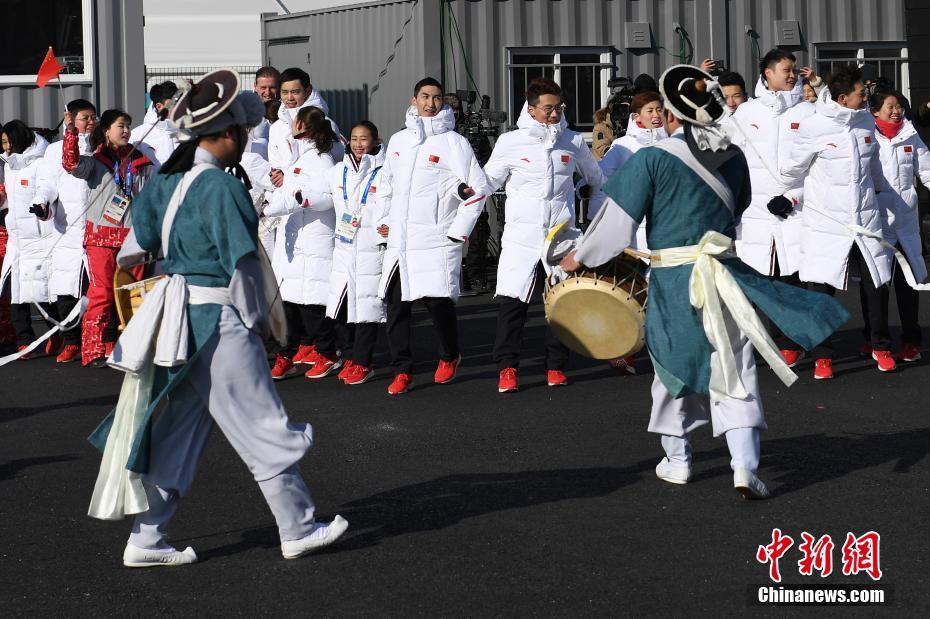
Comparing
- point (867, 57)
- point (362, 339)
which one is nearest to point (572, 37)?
point (867, 57)

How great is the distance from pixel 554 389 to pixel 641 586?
439 centimetres

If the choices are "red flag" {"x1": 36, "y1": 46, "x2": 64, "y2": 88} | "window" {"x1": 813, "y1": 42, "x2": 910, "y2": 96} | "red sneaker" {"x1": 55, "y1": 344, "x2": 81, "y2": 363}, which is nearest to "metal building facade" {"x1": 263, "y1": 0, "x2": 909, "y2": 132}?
"window" {"x1": 813, "y1": 42, "x2": 910, "y2": 96}

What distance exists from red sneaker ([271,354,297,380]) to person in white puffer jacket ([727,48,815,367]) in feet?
10.6

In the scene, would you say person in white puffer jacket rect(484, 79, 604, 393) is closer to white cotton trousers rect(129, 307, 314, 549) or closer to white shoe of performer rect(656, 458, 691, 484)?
white shoe of performer rect(656, 458, 691, 484)

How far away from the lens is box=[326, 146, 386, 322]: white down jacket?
32.3 ft

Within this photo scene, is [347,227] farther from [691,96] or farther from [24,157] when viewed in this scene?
[691,96]

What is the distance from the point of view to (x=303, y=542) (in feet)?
18.3

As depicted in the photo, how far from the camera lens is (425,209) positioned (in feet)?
31.3

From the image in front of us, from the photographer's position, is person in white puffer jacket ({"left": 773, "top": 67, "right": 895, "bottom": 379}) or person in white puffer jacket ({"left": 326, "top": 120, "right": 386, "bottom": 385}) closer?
person in white puffer jacket ({"left": 773, "top": 67, "right": 895, "bottom": 379})

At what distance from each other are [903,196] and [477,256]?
6407 millimetres

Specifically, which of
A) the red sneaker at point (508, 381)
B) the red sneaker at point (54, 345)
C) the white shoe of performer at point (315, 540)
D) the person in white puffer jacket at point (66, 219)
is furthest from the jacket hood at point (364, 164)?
the white shoe of performer at point (315, 540)

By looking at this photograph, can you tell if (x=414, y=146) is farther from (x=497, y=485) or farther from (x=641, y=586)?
(x=641, y=586)

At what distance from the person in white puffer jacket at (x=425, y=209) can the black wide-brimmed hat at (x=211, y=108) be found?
150 inches

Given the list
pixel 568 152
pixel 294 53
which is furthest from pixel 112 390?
pixel 294 53
